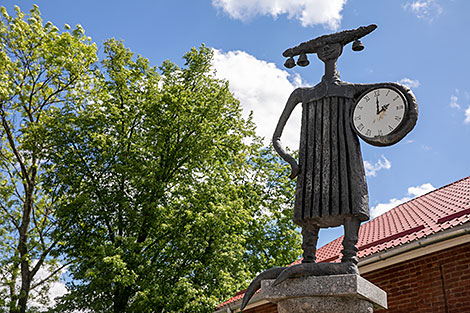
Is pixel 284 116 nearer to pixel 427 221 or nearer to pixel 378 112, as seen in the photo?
pixel 378 112

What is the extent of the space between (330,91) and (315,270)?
1677 millimetres

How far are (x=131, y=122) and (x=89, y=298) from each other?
20.1ft

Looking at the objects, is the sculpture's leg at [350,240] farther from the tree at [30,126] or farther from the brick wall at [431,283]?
the tree at [30,126]

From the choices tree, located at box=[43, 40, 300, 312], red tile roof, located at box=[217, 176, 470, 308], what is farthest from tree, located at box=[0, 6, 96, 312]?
red tile roof, located at box=[217, 176, 470, 308]

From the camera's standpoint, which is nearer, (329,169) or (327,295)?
(327,295)

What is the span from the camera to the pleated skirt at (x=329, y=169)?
3.83m

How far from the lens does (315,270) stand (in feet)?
11.8

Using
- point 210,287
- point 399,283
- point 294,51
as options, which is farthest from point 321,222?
point 210,287

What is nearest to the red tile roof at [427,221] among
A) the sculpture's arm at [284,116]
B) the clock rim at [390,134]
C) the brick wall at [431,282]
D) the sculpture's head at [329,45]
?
the brick wall at [431,282]

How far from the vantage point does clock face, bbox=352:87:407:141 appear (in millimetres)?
3889

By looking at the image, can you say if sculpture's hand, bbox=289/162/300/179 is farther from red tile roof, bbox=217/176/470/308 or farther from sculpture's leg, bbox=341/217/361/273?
red tile roof, bbox=217/176/470/308

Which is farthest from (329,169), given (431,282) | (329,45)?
(431,282)

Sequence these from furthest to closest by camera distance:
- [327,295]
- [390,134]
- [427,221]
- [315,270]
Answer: [427,221] < [390,134] < [315,270] < [327,295]

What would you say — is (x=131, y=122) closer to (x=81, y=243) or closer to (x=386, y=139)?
(x=81, y=243)
